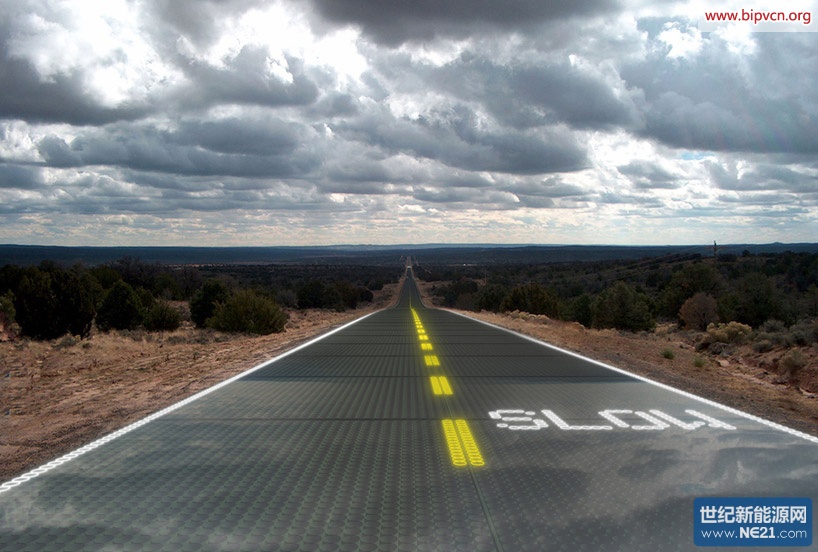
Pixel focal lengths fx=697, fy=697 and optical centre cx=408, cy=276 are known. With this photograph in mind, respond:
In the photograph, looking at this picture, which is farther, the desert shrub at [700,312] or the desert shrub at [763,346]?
the desert shrub at [700,312]

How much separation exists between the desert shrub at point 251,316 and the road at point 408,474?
22246 mm

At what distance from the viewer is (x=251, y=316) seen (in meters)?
32.0

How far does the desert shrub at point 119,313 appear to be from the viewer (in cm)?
4359

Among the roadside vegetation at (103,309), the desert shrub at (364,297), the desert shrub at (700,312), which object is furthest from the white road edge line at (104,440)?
the desert shrub at (364,297)

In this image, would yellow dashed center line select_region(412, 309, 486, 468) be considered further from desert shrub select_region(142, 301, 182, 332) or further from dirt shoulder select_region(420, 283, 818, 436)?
desert shrub select_region(142, 301, 182, 332)

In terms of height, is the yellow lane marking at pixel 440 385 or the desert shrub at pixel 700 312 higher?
the yellow lane marking at pixel 440 385

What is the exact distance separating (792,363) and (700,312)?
1340 inches

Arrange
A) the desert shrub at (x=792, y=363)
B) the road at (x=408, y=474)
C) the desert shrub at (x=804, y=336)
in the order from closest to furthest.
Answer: the road at (x=408, y=474)
the desert shrub at (x=792, y=363)
the desert shrub at (x=804, y=336)

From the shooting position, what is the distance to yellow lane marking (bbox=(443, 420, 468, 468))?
5.98 metres

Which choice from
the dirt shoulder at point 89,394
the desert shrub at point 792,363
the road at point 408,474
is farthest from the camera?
the desert shrub at point 792,363

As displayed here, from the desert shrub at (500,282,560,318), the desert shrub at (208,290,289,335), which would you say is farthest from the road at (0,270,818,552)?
the desert shrub at (500,282,560,318)

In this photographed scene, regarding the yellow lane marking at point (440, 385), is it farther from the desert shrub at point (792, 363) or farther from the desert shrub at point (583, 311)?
the desert shrub at point (583, 311)

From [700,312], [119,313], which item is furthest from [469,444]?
[700,312]

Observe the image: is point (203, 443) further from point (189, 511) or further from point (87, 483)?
point (189, 511)
